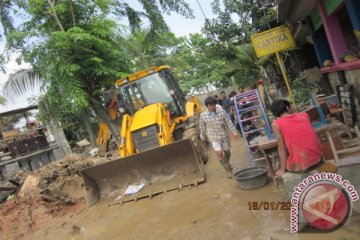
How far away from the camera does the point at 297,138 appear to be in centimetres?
425

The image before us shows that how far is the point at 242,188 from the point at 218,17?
471 inches

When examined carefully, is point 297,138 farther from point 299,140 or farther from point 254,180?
point 254,180

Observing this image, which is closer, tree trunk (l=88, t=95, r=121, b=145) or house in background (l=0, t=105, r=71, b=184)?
tree trunk (l=88, t=95, r=121, b=145)

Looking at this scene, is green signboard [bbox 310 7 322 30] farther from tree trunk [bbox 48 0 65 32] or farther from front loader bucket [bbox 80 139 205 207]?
tree trunk [bbox 48 0 65 32]

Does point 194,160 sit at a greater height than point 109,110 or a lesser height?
lesser

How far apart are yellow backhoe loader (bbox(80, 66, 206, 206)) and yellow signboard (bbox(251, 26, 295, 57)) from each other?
2.70m

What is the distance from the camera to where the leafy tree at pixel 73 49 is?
15.4m

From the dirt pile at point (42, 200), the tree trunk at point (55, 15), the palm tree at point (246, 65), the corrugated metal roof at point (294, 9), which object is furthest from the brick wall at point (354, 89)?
the tree trunk at point (55, 15)

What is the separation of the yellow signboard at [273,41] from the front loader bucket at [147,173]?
3.57m

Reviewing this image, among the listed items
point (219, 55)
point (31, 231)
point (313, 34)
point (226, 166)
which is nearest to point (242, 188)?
point (226, 166)

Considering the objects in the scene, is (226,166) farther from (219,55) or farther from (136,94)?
(219,55)

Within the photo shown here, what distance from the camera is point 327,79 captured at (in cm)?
1093

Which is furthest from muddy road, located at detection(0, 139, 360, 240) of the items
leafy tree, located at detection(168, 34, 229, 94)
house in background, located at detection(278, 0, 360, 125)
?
leafy tree, located at detection(168, 34, 229, 94)

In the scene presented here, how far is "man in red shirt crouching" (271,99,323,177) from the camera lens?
13.9ft
